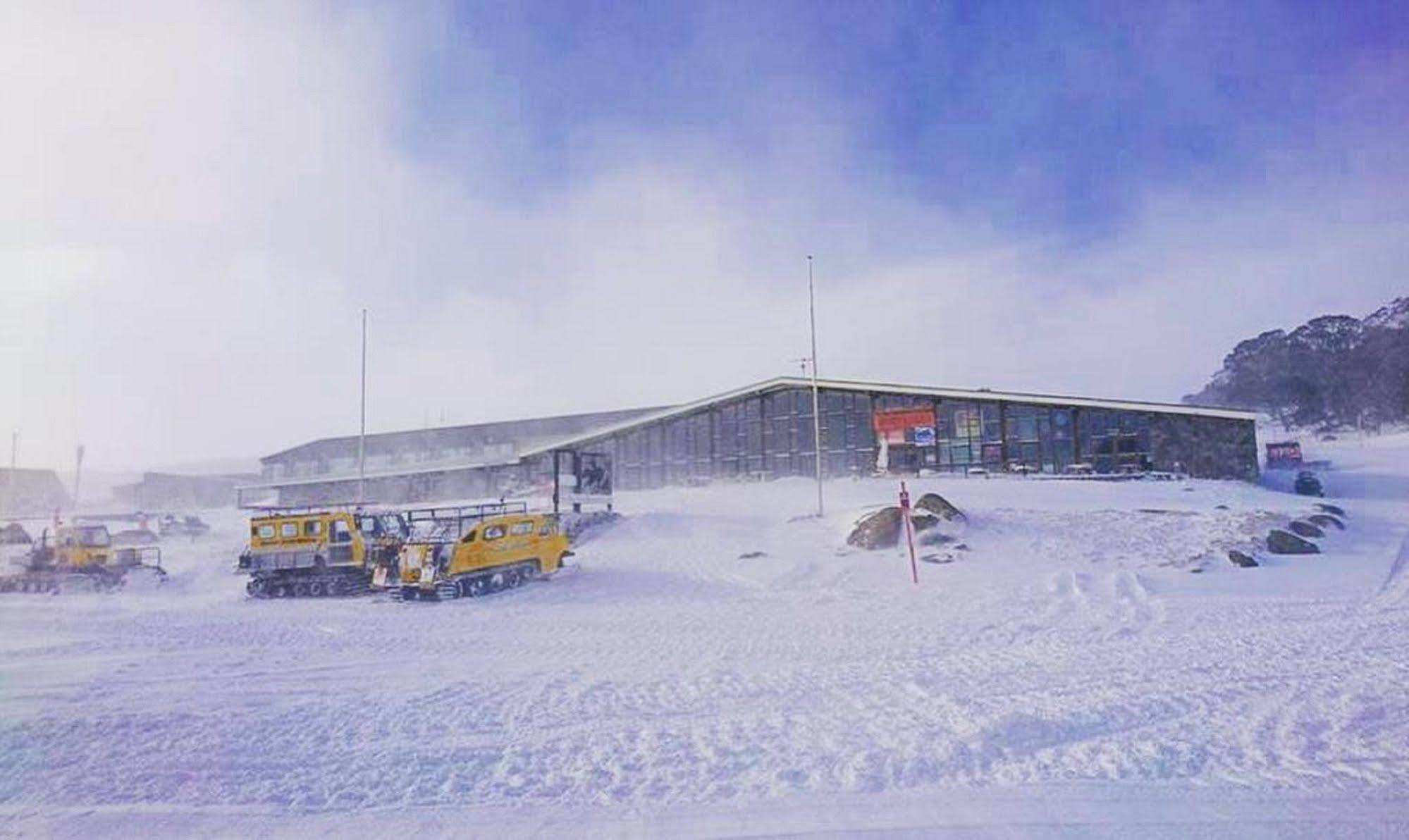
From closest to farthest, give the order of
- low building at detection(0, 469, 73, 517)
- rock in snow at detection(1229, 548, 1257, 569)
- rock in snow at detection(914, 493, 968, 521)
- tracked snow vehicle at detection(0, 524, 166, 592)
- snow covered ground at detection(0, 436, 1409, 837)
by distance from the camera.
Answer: snow covered ground at detection(0, 436, 1409, 837) → rock in snow at detection(1229, 548, 1257, 569) → rock in snow at detection(914, 493, 968, 521) → tracked snow vehicle at detection(0, 524, 166, 592) → low building at detection(0, 469, 73, 517)

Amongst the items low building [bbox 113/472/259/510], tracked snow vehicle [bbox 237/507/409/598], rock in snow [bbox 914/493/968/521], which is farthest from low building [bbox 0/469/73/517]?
rock in snow [bbox 914/493/968/521]

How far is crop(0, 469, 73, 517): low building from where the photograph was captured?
2199 inches

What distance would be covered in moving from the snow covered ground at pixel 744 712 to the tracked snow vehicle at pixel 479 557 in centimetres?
112

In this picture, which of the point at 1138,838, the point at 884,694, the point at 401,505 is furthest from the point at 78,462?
the point at 1138,838

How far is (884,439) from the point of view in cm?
3556

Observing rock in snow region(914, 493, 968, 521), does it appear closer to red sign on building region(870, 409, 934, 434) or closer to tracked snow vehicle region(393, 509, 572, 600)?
red sign on building region(870, 409, 934, 434)

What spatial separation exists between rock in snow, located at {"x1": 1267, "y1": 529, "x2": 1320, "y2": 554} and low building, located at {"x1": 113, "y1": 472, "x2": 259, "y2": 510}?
72581mm

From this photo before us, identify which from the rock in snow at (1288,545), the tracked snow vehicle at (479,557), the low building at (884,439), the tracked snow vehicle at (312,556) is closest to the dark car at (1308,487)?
the low building at (884,439)

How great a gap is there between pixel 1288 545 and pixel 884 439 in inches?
633

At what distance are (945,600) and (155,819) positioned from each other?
44.3 feet

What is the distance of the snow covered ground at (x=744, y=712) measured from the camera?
5.87 meters

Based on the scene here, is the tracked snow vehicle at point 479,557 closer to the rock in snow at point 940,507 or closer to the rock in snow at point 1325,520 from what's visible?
the rock in snow at point 940,507

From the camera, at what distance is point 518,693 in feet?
30.6

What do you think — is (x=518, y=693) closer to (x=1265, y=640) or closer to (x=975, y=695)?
(x=975, y=695)
